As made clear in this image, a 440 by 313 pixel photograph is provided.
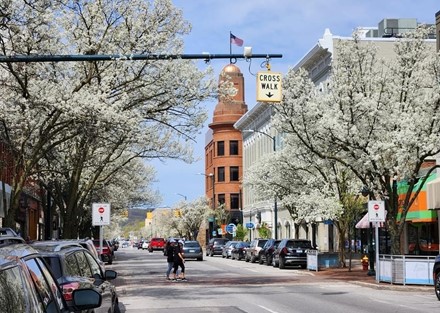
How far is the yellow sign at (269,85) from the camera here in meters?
17.2

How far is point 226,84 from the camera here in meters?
25.1

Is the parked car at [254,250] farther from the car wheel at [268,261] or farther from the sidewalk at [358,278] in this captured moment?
the sidewalk at [358,278]

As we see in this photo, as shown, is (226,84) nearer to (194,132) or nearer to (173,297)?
(194,132)

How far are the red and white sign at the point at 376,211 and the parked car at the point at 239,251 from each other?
88.7 ft

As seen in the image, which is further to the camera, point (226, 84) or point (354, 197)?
point (354, 197)

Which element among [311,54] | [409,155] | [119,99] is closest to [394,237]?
[409,155]

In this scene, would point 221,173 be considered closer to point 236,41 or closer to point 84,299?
point 236,41

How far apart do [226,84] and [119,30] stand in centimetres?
438

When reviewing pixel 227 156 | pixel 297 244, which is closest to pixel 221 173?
pixel 227 156

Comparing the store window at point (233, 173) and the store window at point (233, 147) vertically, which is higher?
the store window at point (233, 147)

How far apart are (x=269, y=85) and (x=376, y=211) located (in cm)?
958

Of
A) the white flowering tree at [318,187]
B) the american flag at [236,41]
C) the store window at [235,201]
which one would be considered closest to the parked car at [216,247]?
the white flowering tree at [318,187]

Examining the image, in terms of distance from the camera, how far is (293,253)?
38062mm

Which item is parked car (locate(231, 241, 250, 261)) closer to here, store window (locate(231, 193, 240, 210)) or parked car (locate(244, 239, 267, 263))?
parked car (locate(244, 239, 267, 263))
